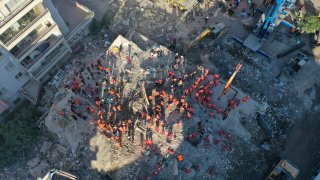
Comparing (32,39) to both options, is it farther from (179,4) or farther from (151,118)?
(179,4)

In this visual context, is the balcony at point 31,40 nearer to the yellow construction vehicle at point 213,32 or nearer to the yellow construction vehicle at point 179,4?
the yellow construction vehicle at point 179,4

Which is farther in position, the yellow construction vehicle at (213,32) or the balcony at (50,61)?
the yellow construction vehicle at (213,32)

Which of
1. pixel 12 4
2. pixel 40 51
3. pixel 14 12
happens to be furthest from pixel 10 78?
pixel 12 4

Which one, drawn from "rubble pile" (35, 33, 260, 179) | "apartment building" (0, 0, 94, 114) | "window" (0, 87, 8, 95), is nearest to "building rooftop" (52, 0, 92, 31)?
"apartment building" (0, 0, 94, 114)

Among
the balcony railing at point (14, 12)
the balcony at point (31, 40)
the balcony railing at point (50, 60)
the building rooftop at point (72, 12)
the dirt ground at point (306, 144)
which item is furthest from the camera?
the building rooftop at point (72, 12)

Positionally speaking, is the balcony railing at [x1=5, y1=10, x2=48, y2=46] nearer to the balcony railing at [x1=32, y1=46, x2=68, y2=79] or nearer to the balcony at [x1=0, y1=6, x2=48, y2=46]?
the balcony at [x1=0, y1=6, x2=48, y2=46]

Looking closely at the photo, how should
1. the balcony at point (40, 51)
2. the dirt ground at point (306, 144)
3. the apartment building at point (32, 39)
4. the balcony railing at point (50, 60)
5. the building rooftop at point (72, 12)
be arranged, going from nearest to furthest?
the apartment building at point (32, 39) < the dirt ground at point (306, 144) < the balcony at point (40, 51) < the balcony railing at point (50, 60) < the building rooftop at point (72, 12)

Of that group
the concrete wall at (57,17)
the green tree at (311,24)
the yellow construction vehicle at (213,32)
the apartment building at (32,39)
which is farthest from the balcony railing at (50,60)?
the green tree at (311,24)
